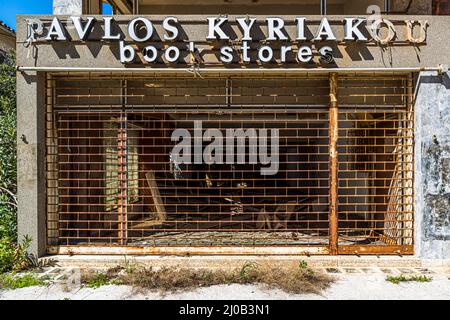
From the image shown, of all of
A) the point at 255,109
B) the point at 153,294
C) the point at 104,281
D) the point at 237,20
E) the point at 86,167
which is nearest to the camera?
the point at 153,294

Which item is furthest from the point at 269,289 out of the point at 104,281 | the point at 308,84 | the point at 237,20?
the point at 237,20

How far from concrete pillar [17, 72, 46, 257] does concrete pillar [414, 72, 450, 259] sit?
6.69 meters

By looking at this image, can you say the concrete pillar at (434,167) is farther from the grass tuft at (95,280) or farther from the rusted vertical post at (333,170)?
the grass tuft at (95,280)

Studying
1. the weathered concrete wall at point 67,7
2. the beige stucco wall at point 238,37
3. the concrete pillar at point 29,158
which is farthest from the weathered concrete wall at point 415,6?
the concrete pillar at point 29,158

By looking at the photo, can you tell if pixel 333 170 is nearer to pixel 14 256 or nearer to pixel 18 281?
pixel 18 281

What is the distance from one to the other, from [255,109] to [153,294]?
11.7 ft

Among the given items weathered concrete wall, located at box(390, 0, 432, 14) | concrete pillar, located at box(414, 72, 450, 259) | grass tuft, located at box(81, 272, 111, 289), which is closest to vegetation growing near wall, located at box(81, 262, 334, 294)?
grass tuft, located at box(81, 272, 111, 289)

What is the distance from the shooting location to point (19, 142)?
5.81 metres

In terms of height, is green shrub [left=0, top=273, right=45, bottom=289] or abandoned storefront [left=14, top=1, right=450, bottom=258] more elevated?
abandoned storefront [left=14, top=1, right=450, bottom=258]

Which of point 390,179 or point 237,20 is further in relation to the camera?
point 390,179

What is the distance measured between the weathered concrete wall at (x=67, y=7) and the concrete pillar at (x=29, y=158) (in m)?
1.30

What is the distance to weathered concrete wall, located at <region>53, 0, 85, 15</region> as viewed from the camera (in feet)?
20.0

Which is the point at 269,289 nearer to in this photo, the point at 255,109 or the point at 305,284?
the point at 305,284

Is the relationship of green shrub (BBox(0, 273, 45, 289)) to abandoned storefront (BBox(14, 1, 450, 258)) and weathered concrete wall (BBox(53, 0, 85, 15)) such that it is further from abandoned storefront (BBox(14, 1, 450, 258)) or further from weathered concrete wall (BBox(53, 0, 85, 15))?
weathered concrete wall (BBox(53, 0, 85, 15))
